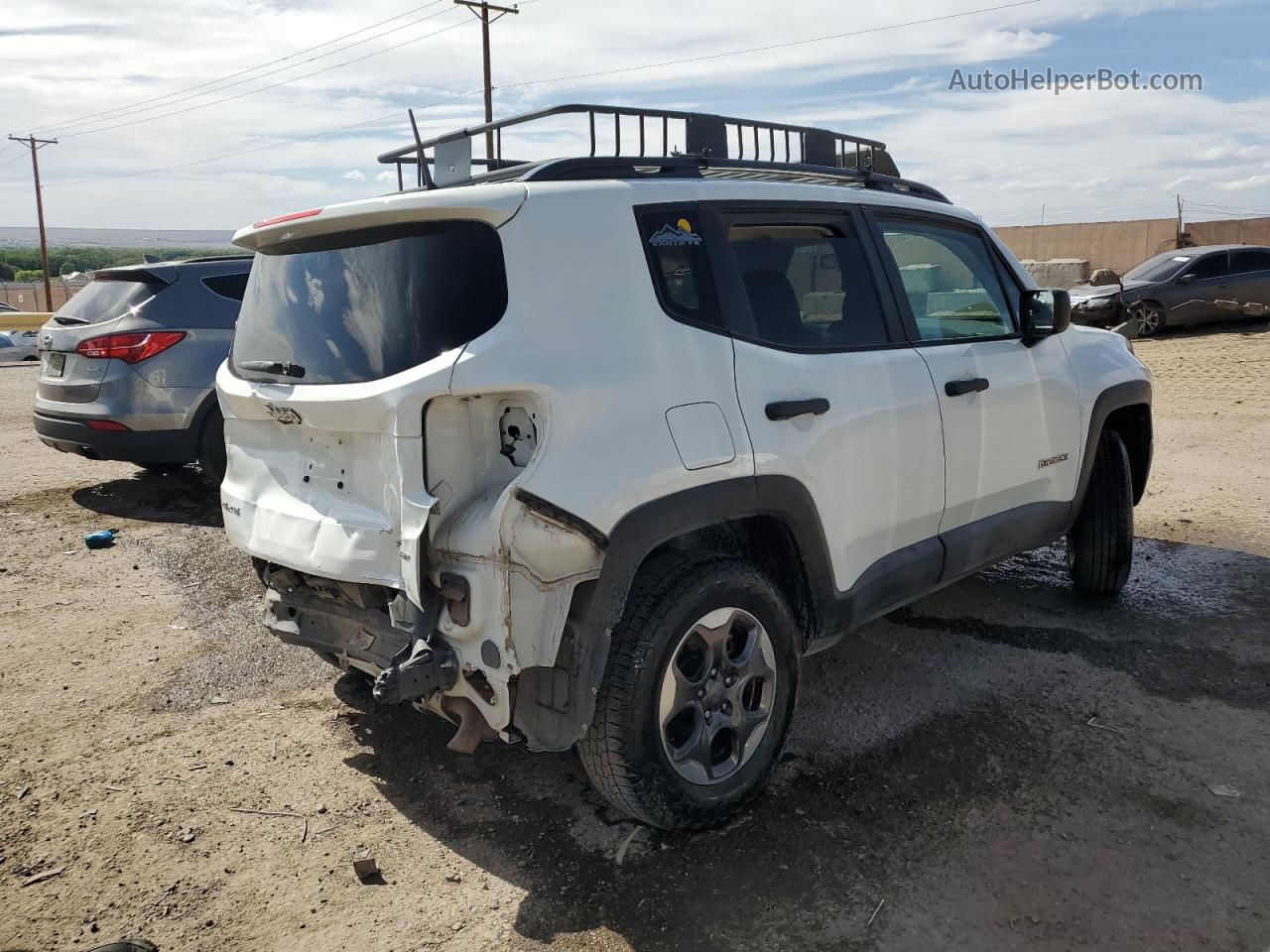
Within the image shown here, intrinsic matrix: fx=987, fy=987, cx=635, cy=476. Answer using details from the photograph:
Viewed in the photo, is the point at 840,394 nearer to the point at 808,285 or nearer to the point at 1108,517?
the point at 808,285

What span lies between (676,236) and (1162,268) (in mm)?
16336

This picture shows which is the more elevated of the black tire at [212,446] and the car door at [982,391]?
the car door at [982,391]

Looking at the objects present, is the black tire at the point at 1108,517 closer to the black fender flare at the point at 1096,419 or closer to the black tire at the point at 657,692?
the black fender flare at the point at 1096,419

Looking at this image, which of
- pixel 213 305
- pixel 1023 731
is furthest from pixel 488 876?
pixel 213 305

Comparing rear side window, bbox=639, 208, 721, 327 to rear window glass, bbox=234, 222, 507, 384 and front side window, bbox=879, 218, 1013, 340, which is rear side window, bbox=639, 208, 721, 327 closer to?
rear window glass, bbox=234, 222, 507, 384

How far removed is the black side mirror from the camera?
14.2 feet

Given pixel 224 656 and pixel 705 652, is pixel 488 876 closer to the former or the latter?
pixel 705 652

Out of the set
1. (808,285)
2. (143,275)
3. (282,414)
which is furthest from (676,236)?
(143,275)

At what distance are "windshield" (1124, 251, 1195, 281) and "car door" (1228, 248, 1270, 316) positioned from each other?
76cm

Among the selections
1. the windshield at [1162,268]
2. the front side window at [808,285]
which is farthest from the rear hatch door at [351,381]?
the windshield at [1162,268]

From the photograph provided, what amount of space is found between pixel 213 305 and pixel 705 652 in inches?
230

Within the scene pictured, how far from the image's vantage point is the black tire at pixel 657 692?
283 centimetres

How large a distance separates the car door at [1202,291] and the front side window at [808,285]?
587 inches

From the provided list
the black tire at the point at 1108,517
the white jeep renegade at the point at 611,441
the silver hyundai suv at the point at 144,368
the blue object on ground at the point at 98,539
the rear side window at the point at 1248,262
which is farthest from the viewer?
the rear side window at the point at 1248,262
